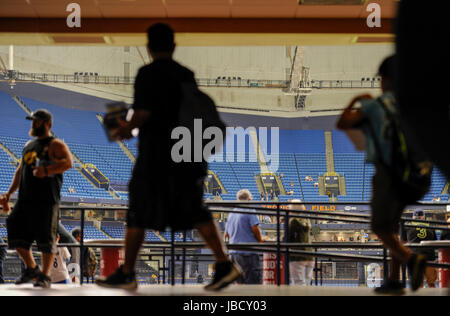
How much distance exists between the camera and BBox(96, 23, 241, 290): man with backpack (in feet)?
9.07

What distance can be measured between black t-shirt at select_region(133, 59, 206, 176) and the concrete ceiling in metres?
2.67

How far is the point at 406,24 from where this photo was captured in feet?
5.62

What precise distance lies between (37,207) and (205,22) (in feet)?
8.73

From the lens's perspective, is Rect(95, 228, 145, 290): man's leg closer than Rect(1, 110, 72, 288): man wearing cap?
Yes

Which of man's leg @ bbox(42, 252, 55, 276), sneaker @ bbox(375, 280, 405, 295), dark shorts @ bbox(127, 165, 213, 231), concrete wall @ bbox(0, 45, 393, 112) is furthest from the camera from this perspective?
concrete wall @ bbox(0, 45, 393, 112)

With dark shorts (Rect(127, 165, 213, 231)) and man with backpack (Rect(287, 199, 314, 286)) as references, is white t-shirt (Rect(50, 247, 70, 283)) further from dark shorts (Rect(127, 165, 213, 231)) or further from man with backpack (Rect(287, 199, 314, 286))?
dark shorts (Rect(127, 165, 213, 231))

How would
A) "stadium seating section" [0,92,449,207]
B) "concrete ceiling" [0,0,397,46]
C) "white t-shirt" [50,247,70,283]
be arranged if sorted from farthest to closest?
"stadium seating section" [0,92,449,207], "white t-shirt" [50,247,70,283], "concrete ceiling" [0,0,397,46]

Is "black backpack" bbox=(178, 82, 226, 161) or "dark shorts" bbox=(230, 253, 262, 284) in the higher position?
"black backpack" bbox=(178, 82, 226, 161)

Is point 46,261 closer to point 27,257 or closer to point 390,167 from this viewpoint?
point 27,257

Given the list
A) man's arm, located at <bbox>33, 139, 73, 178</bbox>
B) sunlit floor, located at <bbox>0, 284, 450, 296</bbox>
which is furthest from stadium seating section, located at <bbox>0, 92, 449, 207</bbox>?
sunlit floor, located at <bbox>0, 284, 450, 296</bbox>
